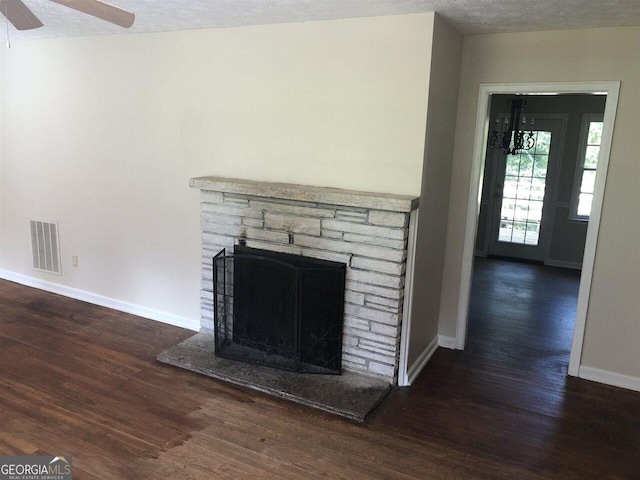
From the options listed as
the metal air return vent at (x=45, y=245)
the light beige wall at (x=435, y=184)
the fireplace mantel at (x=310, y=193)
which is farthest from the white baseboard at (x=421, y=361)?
the metal air return vent at (x=45, y=245)

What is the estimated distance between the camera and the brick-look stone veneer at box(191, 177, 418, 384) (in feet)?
9.81

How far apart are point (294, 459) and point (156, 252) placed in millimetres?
2230

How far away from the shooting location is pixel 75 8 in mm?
2143

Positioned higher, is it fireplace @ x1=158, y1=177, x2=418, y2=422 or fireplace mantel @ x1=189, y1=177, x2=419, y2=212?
fireplace mantel @ x1=189, y1=177, x2=419, y2=212

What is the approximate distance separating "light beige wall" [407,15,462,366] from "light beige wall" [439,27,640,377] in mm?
155

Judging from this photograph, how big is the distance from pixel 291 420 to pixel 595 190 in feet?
7.69

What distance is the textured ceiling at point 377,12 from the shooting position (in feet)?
8.55

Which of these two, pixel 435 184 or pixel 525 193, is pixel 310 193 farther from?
pixel 525 193

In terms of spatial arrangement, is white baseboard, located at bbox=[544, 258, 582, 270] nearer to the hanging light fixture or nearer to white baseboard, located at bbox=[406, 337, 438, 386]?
the hanging light fixture

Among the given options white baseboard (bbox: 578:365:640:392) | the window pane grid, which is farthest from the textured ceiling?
the window pane grid

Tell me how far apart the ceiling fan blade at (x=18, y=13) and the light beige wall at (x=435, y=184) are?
2044 mm

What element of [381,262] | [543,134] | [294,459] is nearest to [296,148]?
[381,262]

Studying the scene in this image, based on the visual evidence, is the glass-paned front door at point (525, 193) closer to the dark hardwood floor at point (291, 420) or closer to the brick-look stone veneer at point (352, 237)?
the dark hardwood floor at point (291, 420)

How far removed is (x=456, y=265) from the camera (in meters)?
3.68
